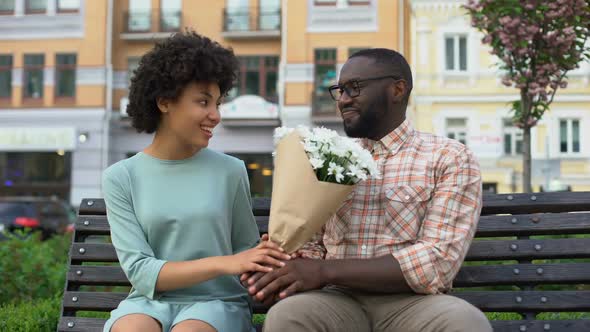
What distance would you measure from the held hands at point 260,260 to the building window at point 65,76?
24533 mm

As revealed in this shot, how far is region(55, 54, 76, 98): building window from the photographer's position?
25.8 metres

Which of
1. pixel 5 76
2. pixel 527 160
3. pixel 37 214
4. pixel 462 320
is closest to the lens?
pixel 462 320

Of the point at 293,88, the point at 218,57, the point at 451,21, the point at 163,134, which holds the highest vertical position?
the point at 451,21

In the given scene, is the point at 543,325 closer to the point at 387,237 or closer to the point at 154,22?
the point at 387,237

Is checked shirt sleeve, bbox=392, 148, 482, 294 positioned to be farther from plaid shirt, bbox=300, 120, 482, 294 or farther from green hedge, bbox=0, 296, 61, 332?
green hedge, bbox=0, 296, 61, 332

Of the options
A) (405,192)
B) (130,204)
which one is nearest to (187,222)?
(130,204)

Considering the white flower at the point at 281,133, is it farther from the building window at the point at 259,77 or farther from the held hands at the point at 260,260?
the building window at the point at 259,77

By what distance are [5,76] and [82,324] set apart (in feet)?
82.3

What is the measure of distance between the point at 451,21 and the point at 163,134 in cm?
2287

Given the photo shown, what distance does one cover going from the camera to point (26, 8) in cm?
2603

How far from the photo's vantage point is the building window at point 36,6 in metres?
25.9

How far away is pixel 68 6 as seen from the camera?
25891 millimetres

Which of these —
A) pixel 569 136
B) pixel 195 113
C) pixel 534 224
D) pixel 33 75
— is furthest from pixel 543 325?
pixel 33 75

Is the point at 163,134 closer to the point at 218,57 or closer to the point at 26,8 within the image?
the point at 218,57
